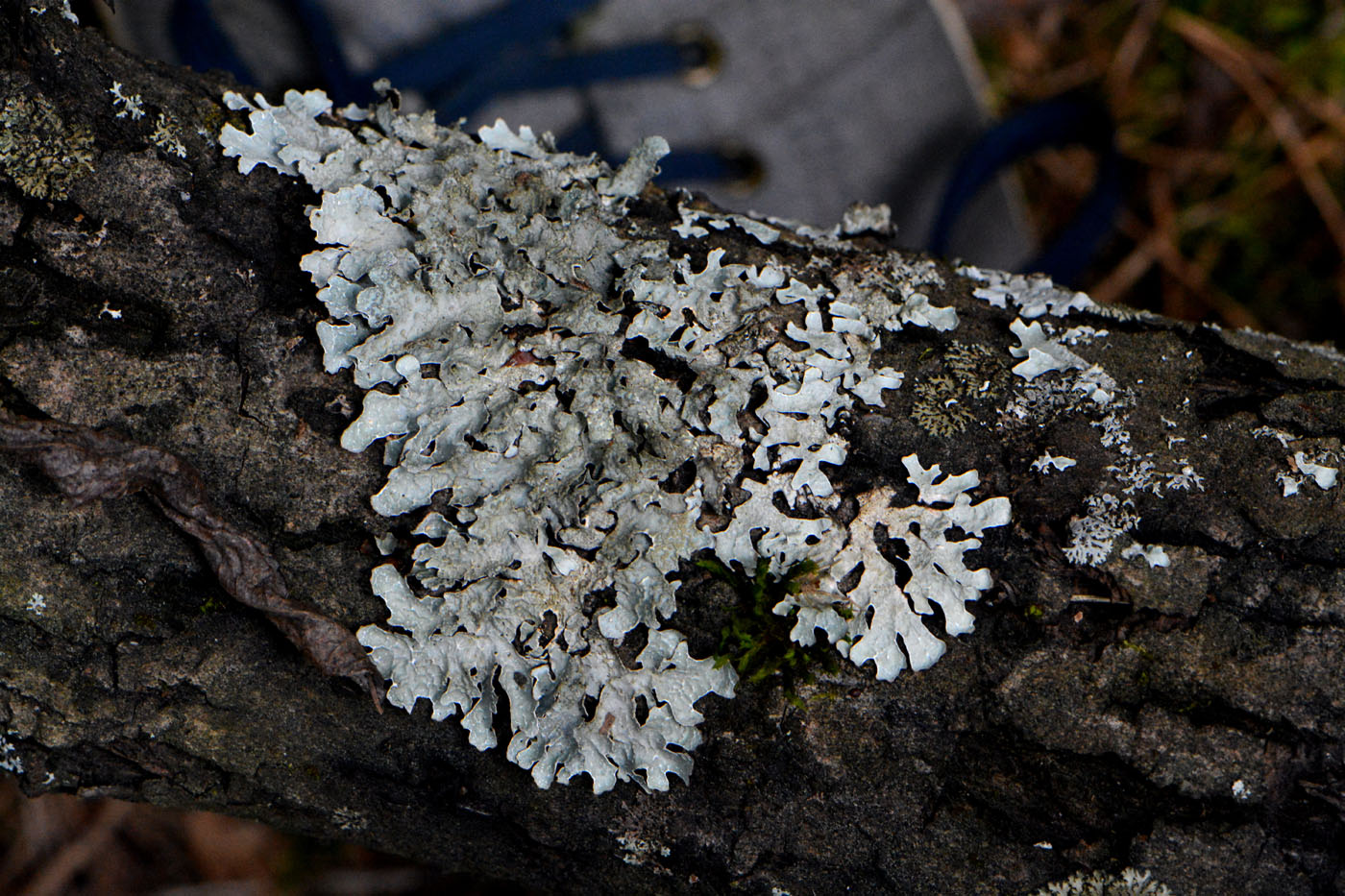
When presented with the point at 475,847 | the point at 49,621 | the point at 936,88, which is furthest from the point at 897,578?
the point at 936,88

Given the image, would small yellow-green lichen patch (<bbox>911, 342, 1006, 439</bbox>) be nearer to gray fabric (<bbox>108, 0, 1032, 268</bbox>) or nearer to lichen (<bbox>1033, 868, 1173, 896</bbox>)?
lichen (<bbox>1033, 868, 1173, 896</bbox>)

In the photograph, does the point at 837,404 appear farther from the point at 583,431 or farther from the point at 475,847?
the point at 475,847

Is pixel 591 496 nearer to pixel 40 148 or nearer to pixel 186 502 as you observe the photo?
pixel 186 502

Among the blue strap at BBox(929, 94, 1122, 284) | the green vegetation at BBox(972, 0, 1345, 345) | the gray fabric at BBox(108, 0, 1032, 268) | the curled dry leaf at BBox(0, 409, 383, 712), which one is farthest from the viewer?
the green vegetation at BBox(972, 0, 1345, 345)

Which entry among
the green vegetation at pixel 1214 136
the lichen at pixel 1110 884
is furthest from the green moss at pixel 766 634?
the green vegetation at pixel 1214 136

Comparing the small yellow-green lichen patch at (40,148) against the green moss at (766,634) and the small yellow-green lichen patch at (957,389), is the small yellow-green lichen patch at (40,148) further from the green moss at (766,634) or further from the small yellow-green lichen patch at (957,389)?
the small yellow-green lichen patch at (957,389)

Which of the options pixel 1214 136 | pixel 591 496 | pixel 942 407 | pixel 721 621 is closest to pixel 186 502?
pixel 591 496

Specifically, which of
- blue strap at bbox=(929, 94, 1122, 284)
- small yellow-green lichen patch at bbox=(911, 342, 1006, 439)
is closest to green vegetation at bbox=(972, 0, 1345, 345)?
blue strap at bbox=(929, 94, 1122, 284)
